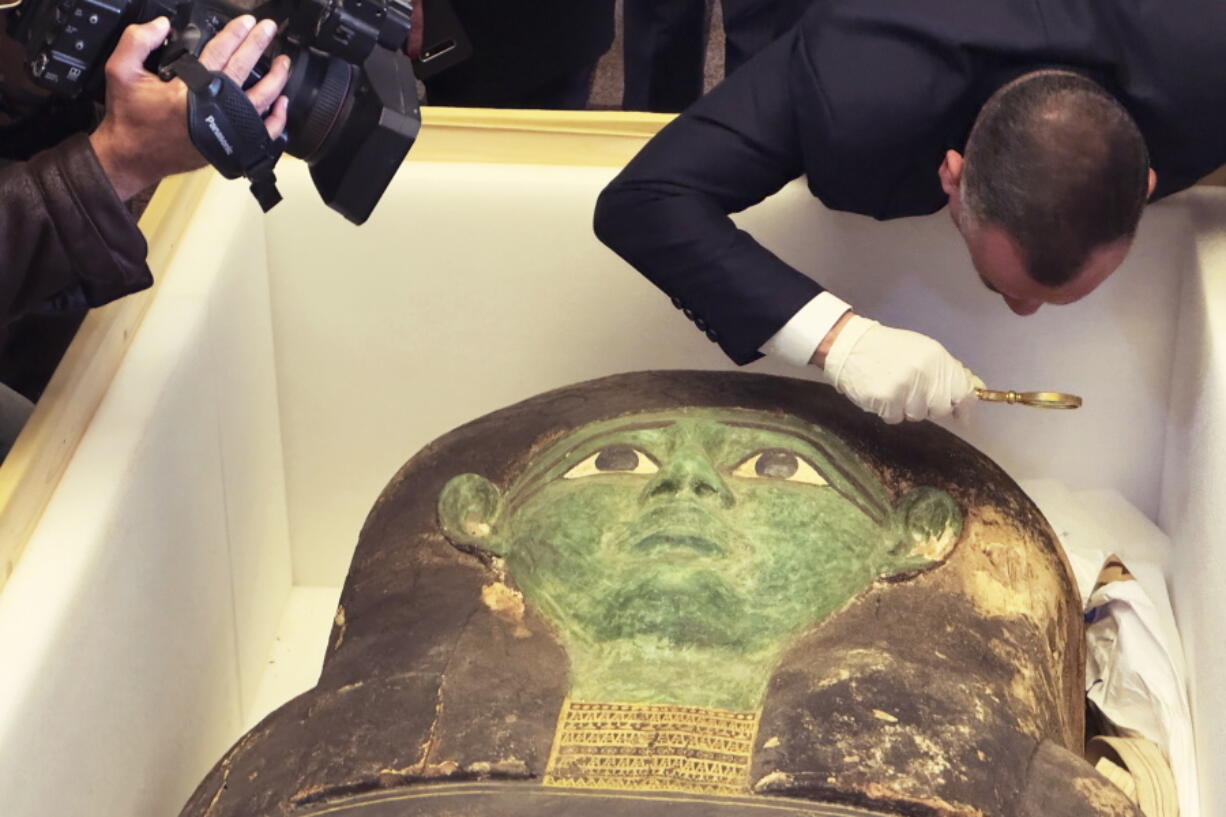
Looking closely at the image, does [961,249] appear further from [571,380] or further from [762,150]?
[571,380]

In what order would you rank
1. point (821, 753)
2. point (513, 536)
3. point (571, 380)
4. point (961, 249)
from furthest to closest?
1. point (571, 380)
2. point (961, 249)
3. point (513, 536)
4. point (821, 753)

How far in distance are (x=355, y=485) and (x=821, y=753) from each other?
990mm

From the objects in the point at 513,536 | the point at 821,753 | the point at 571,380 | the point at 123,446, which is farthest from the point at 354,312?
the point at 821,753

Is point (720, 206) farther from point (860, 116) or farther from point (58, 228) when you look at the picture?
point (58, 228)

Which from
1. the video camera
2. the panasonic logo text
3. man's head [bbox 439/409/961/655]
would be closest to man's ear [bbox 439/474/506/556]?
man's head [bbox 439/409/961/655]

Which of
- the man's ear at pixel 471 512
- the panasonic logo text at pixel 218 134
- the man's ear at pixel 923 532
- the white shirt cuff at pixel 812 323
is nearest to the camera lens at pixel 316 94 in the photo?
the panasonic logo text at pixel 218 134

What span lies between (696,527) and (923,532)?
0.22 m

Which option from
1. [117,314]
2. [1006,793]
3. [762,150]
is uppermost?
[117,314]

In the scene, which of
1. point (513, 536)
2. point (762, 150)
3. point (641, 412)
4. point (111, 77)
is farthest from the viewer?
point (762, 150)

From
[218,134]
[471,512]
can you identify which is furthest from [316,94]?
[471,512]

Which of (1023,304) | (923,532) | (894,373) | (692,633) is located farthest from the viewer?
(1023,304)

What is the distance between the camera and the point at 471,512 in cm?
148

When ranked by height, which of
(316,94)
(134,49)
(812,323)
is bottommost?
(812,323)

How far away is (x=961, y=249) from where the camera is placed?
6.07ft
